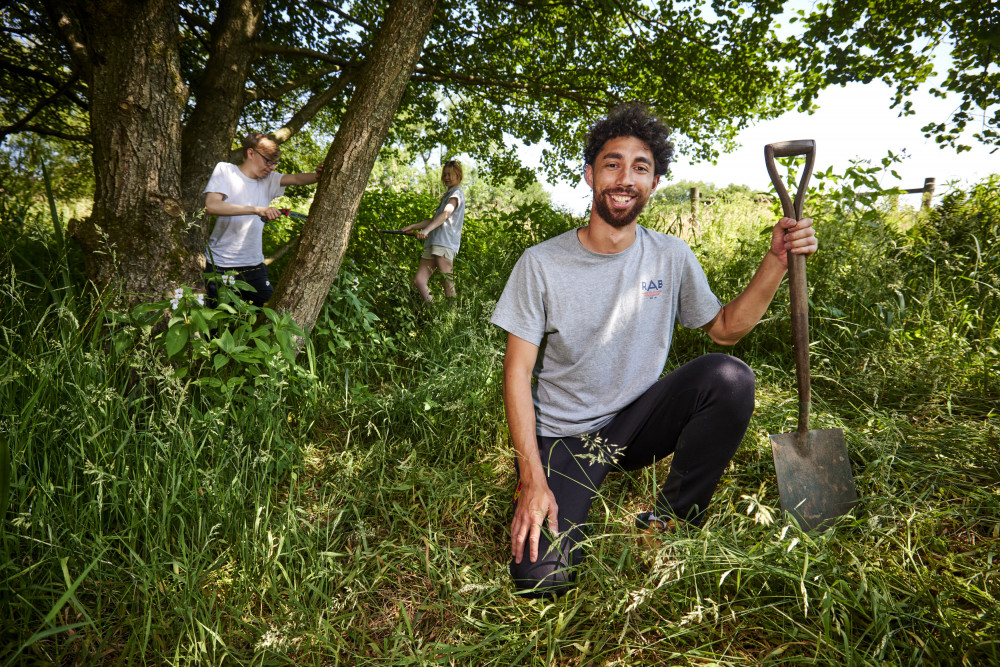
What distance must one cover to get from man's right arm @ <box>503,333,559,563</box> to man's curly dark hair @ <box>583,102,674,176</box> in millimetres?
1022

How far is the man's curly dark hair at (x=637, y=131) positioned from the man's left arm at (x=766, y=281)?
2.05ft

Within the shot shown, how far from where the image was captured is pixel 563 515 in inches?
76.4

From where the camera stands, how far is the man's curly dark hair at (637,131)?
2.21 metres

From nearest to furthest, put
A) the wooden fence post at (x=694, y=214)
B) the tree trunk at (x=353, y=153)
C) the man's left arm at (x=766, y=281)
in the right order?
the man's left arm at (x=766, y=281) → the tree trunk at (x=353, y=153) → the wooden fence post at (x=694, y=214)

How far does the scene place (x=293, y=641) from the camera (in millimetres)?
1560

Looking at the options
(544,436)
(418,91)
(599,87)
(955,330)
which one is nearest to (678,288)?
(544,436)

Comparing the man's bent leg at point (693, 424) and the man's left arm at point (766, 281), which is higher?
the man's left arm at point (766, 281)

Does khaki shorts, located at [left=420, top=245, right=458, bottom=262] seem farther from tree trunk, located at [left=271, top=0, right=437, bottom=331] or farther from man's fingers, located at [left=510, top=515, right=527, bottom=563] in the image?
man's fingers, located at [left=510, top=515, right=527, bottom=563]

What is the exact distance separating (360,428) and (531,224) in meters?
3.20

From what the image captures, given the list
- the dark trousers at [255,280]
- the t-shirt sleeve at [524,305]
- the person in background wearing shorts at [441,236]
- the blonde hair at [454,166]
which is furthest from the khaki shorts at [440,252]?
the t-shirt sleeve at [524,305]

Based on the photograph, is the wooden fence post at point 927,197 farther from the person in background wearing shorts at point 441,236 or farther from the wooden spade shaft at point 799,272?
the person in background wearing shorts at point 441,236

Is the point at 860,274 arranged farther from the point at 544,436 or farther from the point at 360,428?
the point at 360,428

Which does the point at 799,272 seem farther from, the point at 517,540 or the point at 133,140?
the point at 133,140

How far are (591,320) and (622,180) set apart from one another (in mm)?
603
